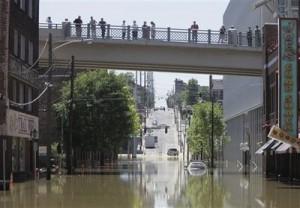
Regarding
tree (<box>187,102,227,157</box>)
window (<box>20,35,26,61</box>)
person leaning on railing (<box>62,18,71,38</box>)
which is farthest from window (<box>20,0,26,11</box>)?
tree (<box>187,102,227,157</box>)

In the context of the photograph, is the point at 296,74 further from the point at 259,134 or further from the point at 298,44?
the point at 259,134

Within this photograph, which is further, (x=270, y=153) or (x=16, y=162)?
(x=270, y=153)

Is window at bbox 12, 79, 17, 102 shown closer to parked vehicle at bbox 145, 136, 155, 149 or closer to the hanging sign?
the hanging sign

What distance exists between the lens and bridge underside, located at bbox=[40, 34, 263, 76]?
54.1m

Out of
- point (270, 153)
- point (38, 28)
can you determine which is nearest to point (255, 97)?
point (270, 153)

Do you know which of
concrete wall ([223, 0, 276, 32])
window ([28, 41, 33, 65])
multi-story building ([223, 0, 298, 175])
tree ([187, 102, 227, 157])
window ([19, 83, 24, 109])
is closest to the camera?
window ([19, 83, 24, 109])

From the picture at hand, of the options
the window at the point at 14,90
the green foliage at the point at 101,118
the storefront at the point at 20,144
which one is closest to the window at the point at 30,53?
the storefront at the point at 20,144

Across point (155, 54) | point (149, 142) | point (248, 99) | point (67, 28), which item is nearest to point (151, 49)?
point (155, 54)

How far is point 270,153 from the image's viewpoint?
55.6 metres

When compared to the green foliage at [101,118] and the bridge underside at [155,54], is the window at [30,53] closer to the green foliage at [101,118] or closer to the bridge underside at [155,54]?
the bridge underside at [155,54]

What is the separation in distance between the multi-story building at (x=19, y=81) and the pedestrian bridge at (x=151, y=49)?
243cm

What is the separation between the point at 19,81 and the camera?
47.5 metres

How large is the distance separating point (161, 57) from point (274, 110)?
32.7 feet

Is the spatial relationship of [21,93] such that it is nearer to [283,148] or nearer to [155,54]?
[155,54]
